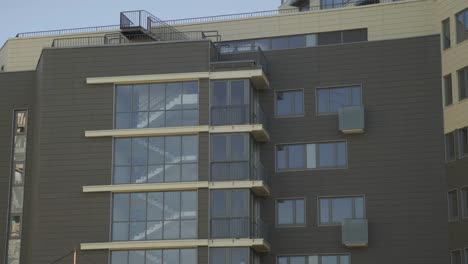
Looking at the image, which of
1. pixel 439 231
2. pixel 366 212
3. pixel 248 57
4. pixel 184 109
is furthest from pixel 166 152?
pixel 439 231

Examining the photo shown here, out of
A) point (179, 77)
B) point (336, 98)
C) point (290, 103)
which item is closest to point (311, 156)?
point (290, 103)

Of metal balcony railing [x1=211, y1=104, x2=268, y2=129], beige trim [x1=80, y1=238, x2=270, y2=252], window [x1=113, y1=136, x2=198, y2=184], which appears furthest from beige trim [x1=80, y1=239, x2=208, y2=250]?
metal balcony railing [x1=211, y1=104, x2=268, y2=129]

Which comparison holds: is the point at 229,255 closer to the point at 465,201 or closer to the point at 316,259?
the point at 316,259

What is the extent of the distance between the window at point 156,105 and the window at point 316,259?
9.33 m

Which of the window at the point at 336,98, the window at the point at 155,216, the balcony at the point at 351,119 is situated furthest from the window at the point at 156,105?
the balcony at the point at 351,119

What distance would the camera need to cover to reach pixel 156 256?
5259 centimetres

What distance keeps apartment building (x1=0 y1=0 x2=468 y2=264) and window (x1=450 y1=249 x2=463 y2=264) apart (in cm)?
12

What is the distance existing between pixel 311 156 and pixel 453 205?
8667 mm

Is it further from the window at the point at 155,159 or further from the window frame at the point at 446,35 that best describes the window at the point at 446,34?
Result: the window at the point at 155,159

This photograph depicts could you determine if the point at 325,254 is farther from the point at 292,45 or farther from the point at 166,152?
the point at 292,45

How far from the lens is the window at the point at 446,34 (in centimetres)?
5525

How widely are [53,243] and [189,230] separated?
7.78 metres

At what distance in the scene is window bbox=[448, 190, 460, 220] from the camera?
2078 inches

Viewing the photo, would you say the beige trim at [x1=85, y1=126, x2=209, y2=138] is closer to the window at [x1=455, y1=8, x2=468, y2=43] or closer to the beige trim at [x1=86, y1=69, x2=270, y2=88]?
the beige trim at [x1=86, y1=69, x2=270, y2=88]
